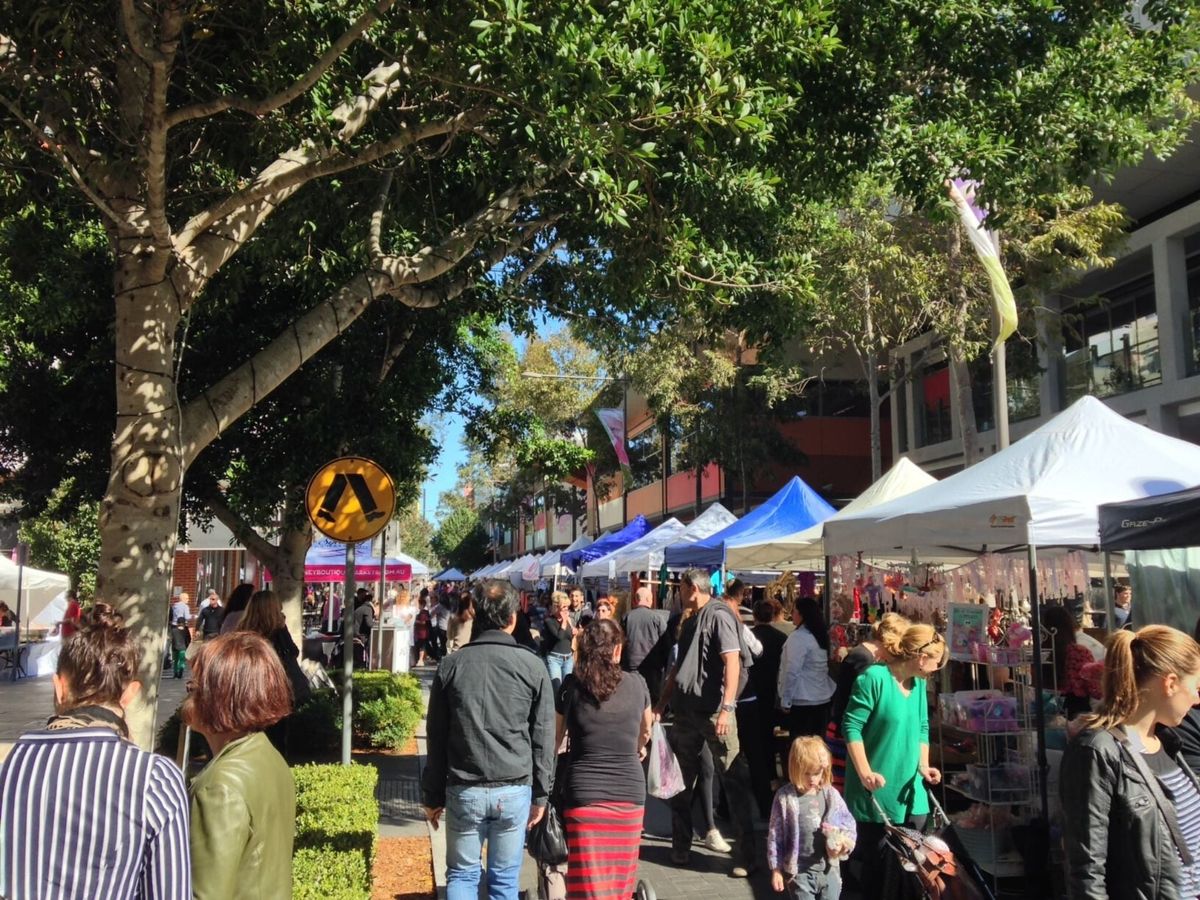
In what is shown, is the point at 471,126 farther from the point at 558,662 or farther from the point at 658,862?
the point at 558,662

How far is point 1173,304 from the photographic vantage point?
65.3 feet

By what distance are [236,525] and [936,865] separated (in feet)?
28.9

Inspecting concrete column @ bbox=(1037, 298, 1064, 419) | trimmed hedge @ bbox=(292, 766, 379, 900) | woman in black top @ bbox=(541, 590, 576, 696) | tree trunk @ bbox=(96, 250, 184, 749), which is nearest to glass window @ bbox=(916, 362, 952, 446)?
concrete column @ bbox=(1037, 298, 1064, 419)

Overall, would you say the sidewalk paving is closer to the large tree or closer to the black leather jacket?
the black leather jacket

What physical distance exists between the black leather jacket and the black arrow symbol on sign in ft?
15.5

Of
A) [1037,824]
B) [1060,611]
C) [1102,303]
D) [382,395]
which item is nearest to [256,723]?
[1037,824]

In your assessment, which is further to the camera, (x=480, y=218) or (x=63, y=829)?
(x=480, y=218)

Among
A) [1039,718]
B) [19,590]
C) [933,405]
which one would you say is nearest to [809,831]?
[1039,718]

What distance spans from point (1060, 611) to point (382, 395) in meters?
6.95

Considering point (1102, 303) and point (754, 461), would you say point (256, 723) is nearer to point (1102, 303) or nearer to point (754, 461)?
point (1102, 303)

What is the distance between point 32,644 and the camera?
23250 mm

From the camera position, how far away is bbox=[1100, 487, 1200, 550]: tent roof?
5809 mm

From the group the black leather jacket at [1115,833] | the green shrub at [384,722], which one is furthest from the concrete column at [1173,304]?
the black leather jacket at [1115,833]

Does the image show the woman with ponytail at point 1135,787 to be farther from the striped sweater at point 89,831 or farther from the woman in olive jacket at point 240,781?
the striped sweater at point 89,831
